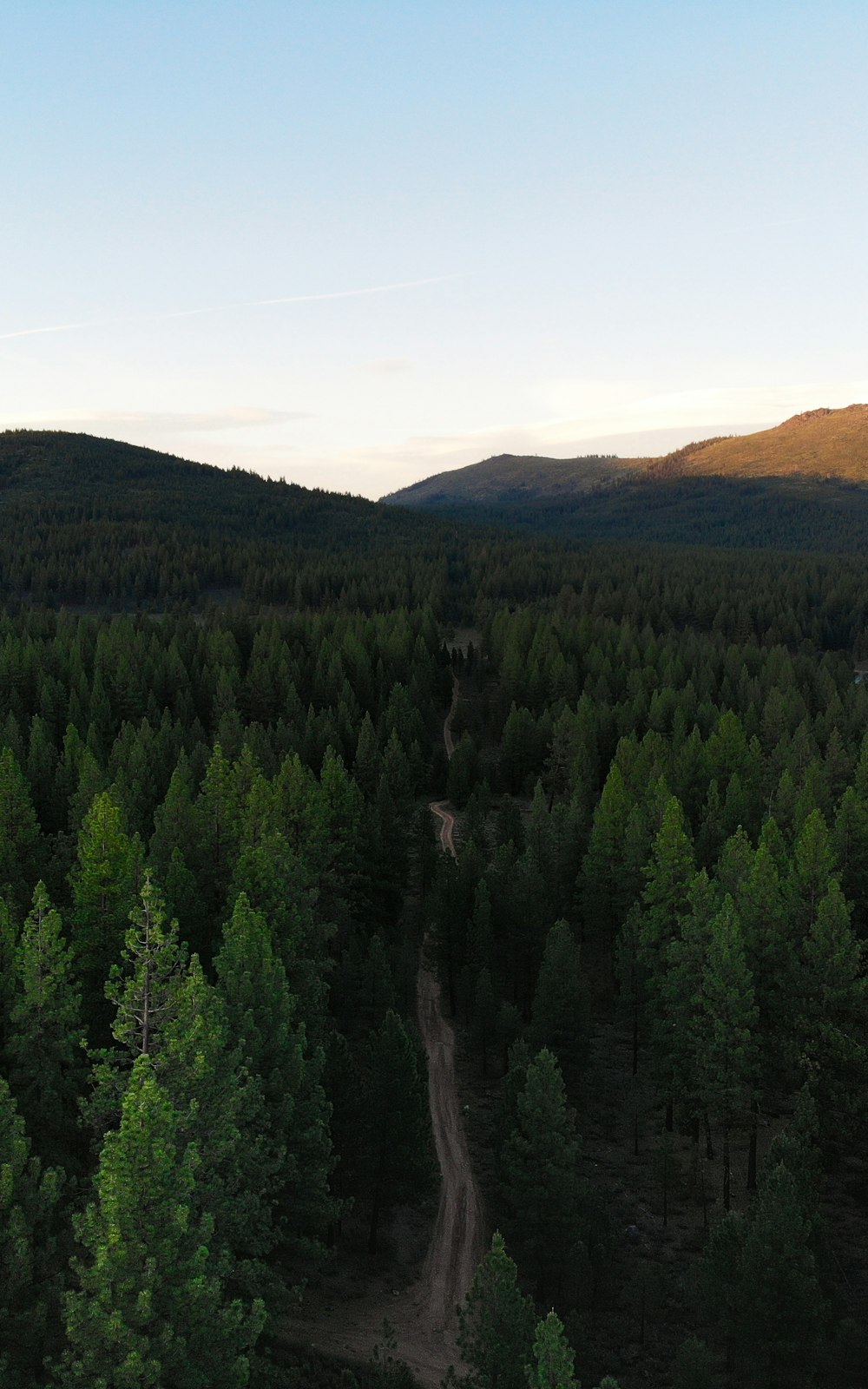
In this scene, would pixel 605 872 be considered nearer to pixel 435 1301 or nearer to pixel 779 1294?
pixel 435 1301

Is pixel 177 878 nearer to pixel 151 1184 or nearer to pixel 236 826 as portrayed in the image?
pixel 236 826

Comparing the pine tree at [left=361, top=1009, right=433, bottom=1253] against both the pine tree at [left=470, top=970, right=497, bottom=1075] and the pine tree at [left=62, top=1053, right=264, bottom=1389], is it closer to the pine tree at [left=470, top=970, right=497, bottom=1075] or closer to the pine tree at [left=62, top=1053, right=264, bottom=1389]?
the pine tree at [left=470, top=970, right=497, bottom=1075]

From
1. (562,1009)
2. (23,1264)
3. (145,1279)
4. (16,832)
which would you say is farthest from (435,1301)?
(16,832)

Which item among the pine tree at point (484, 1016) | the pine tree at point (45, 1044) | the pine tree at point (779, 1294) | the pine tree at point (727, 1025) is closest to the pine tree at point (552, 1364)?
the pine tree at point (779, 1294)

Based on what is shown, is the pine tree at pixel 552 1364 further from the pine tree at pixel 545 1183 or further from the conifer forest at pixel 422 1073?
the pine tree at pixel 545 1183

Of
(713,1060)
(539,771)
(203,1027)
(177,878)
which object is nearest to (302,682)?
(539,771)
